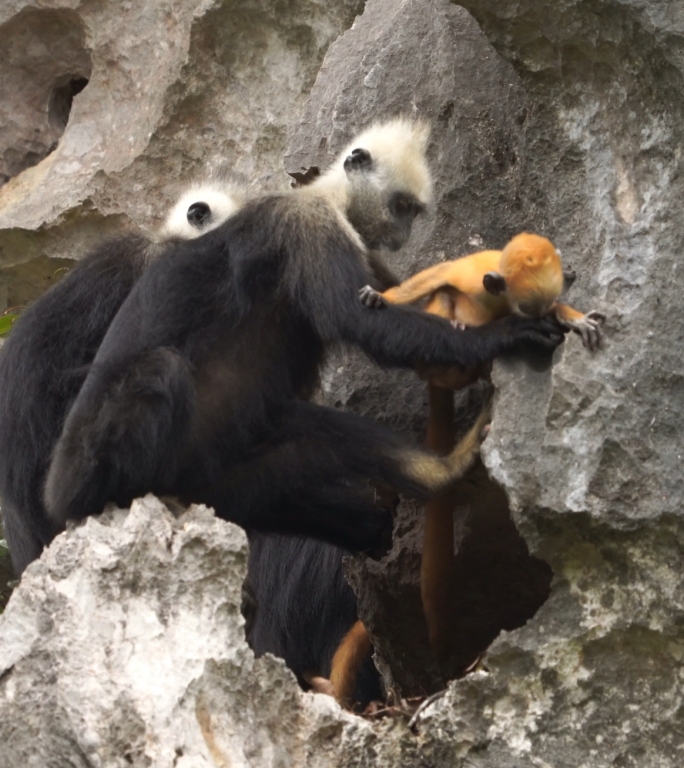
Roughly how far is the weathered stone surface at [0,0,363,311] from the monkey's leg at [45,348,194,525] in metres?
3.09

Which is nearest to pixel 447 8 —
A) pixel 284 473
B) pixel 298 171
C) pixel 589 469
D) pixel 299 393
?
pixel 298 171

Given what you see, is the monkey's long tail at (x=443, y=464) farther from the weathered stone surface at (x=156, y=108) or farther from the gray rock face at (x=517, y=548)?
the weathered stone surface at (x=156, y=108)

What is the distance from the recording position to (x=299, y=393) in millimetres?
4922

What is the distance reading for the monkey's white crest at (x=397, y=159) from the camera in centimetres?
494

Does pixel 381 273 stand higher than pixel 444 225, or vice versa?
pixel 444 225

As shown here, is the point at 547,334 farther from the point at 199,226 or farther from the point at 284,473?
the point at 199,226

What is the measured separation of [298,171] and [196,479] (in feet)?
6.75

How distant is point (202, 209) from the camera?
570cm

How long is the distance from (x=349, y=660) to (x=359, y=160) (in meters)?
1.82

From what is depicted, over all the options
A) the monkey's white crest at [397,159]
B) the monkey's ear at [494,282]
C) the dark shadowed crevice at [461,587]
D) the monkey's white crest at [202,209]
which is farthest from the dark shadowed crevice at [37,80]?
the monkey's ear at [494,282]

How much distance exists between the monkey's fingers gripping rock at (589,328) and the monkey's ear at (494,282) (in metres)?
0.21

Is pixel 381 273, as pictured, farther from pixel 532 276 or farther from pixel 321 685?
pixel 321 685

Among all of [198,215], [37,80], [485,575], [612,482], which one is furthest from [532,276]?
[37,80]

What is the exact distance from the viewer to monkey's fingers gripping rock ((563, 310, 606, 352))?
12.7ft
